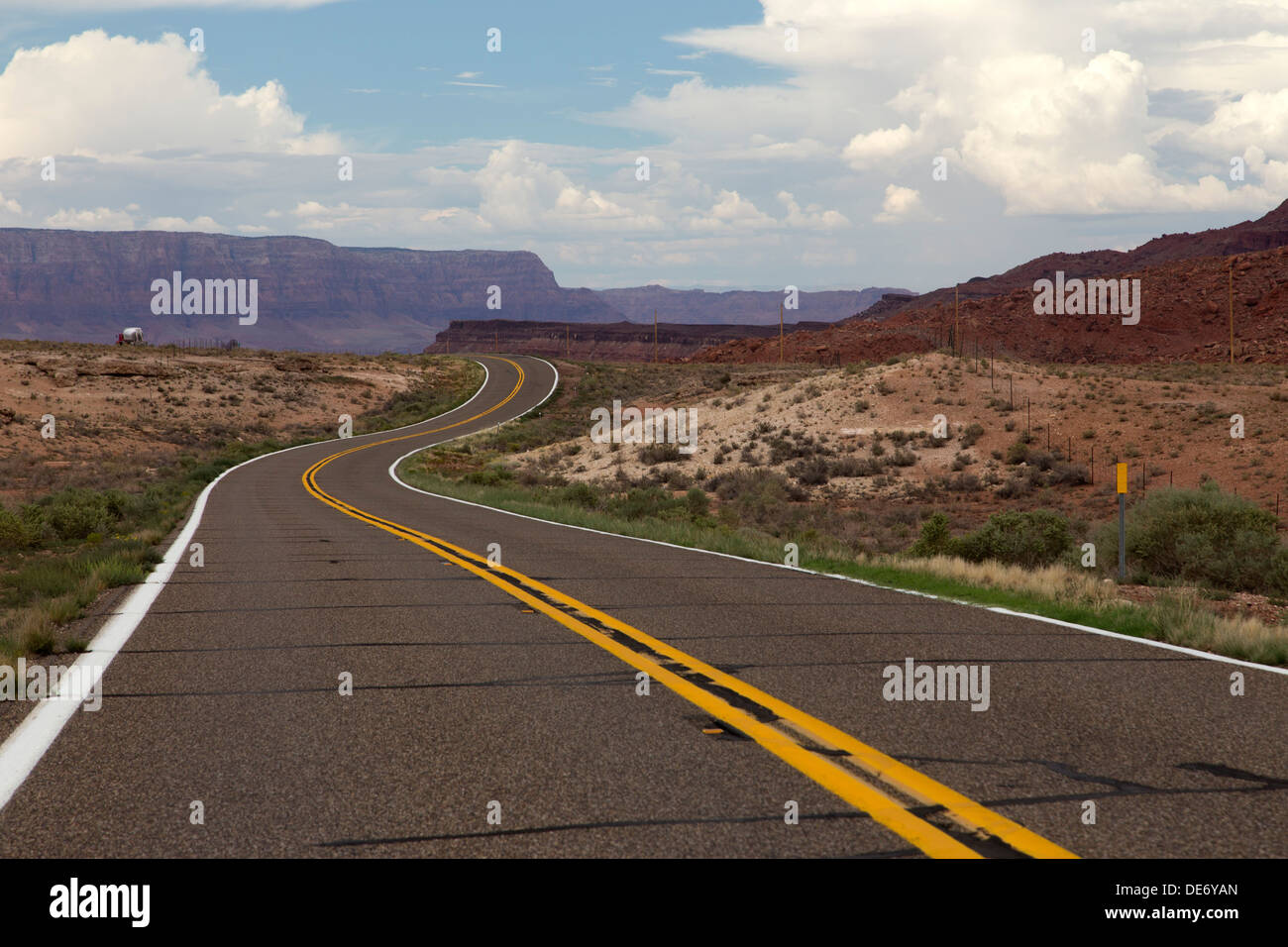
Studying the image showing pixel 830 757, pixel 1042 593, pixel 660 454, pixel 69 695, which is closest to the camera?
pixel 830 757

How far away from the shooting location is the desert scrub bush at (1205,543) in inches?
613

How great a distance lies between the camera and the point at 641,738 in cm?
555

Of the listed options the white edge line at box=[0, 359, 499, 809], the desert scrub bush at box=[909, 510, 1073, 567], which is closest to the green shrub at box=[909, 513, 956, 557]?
the desert scrub bush at box=[909, 510, 1073, 567]

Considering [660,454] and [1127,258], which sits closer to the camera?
[660,454]

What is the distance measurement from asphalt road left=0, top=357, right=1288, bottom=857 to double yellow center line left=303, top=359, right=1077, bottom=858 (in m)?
0.02

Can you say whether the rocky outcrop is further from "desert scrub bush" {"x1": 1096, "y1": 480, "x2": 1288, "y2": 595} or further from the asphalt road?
the asphalt road

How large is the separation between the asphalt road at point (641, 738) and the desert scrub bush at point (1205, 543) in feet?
26.0

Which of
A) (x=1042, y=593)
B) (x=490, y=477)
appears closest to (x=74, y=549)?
(x=1042, y=593)

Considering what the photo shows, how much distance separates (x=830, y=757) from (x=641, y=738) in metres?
0.98

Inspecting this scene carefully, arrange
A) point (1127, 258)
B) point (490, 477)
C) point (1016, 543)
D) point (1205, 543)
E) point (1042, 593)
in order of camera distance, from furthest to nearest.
→ point (1127, 258)
point (490, 477)
point (1016, 543)
point (1205, 543)
point (1042, 593)

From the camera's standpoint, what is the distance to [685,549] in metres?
15.7

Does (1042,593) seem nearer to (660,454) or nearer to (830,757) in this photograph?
(830,757)

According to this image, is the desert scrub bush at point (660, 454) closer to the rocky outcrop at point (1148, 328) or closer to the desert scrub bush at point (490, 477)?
the desert scrub bush at point (490, 477)

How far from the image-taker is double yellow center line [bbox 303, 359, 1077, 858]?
4086 mm
